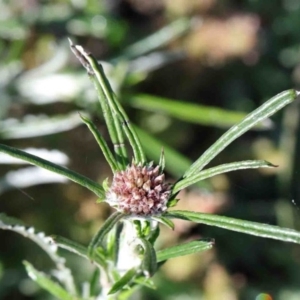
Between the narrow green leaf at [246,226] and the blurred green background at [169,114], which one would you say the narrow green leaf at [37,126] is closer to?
the blurred green background at [169,114]

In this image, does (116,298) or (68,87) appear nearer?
(116,298)

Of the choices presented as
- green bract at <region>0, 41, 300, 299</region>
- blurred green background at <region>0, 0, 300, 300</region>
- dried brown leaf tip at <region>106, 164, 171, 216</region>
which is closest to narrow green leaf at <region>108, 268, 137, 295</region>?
green bract at <region>0, 41, 300, 299</region>

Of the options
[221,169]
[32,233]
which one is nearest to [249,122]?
[221,169]

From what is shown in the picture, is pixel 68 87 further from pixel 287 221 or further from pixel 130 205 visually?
pixel 130 205

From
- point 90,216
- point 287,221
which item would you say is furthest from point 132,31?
point 287,221

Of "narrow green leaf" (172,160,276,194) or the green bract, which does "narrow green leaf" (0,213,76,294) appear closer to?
the green bract

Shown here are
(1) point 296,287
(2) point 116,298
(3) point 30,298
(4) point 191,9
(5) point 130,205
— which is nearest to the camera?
(5) point 130,205
